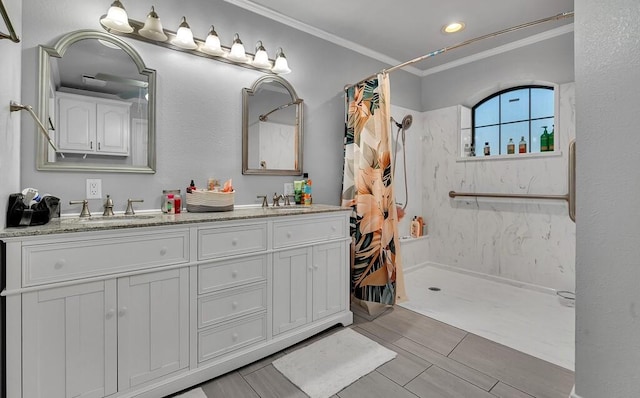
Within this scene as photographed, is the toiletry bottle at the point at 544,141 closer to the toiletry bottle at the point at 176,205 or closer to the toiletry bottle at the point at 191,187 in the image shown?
the toiletry bottle at the point at 191,187

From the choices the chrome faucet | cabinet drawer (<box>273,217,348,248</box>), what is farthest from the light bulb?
cabinet drawer (<box>273,217,348,248</box>)

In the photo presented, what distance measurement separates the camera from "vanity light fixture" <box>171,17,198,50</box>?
1.98 m

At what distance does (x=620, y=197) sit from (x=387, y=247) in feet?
5.24

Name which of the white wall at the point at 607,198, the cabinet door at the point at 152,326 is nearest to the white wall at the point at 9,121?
the cabinet door at the point at 152,326

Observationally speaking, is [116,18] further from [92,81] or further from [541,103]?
[541,103]

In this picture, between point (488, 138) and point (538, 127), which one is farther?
point (488, 138)

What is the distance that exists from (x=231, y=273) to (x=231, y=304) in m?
0.18

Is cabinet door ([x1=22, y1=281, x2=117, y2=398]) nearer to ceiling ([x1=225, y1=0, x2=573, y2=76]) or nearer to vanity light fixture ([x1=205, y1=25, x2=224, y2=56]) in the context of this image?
vanity light fixture ([x1=205, y1=25, x2=224, y2=56])

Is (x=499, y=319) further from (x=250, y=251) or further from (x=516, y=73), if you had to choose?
(x=516, y=73)

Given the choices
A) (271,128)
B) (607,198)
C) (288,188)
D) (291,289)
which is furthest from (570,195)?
(271,128)

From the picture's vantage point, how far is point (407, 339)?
2188mm

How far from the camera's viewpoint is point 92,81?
181 cm

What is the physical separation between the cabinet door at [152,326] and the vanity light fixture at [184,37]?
1453mm

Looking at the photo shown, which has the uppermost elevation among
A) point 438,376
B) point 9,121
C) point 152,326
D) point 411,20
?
point 411,20
